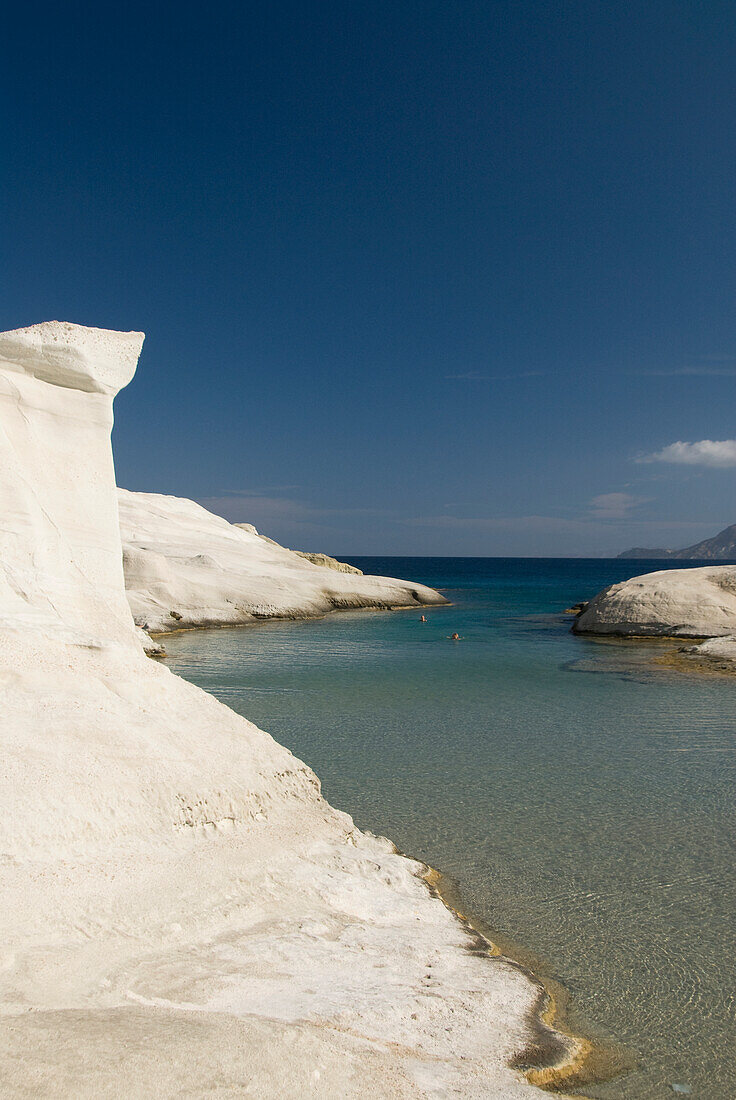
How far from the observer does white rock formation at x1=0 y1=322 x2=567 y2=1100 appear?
3391 millimetres

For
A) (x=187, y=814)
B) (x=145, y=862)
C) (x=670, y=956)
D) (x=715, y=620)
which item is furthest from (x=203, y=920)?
(x=715, y=620)

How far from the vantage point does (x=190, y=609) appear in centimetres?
3284

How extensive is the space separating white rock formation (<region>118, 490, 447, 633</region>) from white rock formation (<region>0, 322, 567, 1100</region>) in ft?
75.3

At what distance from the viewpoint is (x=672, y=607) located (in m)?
27.8

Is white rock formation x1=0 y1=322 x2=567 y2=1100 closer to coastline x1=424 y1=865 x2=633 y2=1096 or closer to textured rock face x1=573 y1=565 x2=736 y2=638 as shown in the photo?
coastline x1=424 y1=865 x2=633 y2=1096

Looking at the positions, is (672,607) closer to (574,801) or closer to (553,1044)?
(574,801)

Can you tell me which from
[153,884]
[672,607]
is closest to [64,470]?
[153,884]

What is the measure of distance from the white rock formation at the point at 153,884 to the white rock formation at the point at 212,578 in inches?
904

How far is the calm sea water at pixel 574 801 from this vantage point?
17.3 feet

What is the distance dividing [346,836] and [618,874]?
9.43 ft

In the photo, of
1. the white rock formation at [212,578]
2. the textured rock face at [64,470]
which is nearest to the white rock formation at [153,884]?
the textured rock face at [64,470]

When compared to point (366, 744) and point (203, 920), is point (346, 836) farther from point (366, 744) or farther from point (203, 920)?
point (366, 744)

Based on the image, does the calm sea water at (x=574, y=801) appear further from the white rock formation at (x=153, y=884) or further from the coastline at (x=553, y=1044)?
the white rock formation at (x=153, y=884)

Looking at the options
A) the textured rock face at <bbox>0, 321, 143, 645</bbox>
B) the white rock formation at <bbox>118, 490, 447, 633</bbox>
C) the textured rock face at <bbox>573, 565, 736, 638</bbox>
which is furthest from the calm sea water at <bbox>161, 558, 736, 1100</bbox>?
the white rock formation at <bbox>118, 490, 447, 633</bbox>
